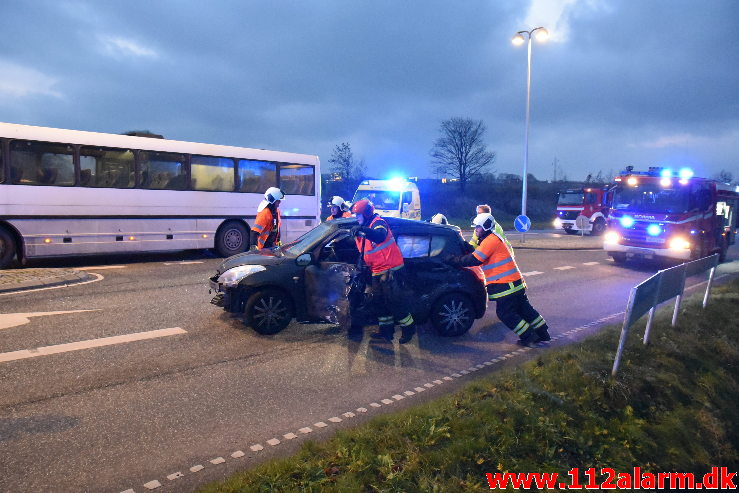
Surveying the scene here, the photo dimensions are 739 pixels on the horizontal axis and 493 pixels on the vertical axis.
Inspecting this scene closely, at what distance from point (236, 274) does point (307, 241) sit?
42.5 inches

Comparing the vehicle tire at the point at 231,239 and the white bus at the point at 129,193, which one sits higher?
the white bus at the point at 129,193

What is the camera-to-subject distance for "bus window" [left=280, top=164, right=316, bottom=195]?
16.7 metres

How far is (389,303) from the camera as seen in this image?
6668mm

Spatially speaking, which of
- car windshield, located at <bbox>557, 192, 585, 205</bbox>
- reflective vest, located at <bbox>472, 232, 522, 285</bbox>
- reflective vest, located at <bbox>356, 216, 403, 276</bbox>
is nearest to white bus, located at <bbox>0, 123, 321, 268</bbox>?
reflective vest, located at <bbox>356, 216, 403, 276</bbox>

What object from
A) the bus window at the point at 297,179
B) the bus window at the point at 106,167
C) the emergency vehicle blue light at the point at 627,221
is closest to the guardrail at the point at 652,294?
the emergency vehicle blue light at the point at 627,221

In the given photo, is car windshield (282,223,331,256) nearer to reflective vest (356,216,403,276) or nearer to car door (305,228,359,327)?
car door (305,228,359,327)

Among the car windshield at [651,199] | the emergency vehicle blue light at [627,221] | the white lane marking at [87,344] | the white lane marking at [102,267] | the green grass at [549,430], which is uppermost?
the car windshield at [651,199]

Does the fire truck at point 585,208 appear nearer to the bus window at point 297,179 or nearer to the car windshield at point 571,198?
the car windshield at point 571,198

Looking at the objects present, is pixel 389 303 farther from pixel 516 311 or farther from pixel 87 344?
pixel 87 344

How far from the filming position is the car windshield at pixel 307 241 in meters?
7.17

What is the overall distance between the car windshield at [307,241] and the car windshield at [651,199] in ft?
37.1

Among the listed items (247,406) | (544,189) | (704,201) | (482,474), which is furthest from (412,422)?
(544,189)

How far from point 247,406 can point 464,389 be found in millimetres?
2012

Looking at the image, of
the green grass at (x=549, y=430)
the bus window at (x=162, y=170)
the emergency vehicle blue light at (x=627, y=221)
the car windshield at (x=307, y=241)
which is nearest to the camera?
the green grass at (x=549, y=430)
